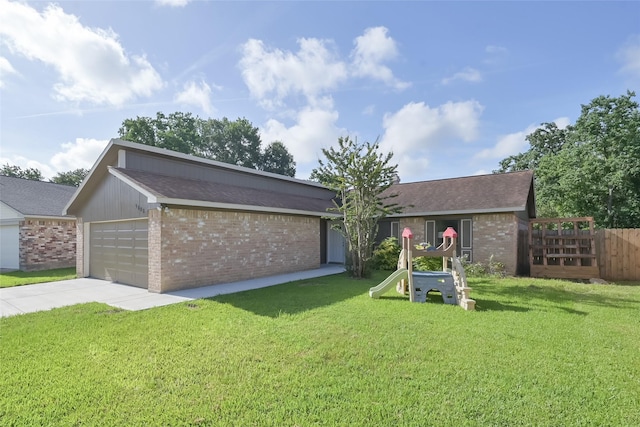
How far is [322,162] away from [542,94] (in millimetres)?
9013

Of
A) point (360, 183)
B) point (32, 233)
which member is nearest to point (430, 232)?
point (360, 183)

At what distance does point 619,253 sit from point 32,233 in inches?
946

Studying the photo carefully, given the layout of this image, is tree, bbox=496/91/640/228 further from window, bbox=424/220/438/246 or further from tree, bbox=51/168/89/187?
tree, bbox=51/168/89/187

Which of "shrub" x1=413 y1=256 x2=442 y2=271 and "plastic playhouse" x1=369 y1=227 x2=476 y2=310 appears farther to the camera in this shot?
"shrub" x1=413 y1=256 x2=442 y2=271

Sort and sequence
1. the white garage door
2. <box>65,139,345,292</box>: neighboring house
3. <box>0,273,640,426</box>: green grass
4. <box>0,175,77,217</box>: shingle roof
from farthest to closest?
<box>0,175,77,217</box>: shingle roof < the white garage door < <box>65,139,345,292</box>: neighboring house < <box>0,273,640,426</box>: green grass

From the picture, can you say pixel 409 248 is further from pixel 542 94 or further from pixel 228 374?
pixel 542 94

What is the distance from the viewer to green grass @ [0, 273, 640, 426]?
9.34 ft

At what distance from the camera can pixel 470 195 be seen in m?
13.9

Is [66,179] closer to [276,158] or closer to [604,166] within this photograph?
[276,158]

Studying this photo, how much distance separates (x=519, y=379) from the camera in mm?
3432

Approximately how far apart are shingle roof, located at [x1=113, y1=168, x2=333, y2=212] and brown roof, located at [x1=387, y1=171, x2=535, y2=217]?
538 cm

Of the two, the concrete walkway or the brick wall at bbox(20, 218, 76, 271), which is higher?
the brick wall at bbox(20, 218, 76, 271)

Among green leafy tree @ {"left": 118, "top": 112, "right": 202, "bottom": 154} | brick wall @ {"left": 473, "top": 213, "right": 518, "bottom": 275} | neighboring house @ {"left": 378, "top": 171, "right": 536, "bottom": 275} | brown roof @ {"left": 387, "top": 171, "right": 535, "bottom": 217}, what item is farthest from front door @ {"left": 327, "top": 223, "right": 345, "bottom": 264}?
green leafy tree @ {"left": 118, "top": 112, "right": 202, "bottom": 154}

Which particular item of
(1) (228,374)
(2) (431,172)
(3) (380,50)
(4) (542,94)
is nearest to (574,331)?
(1) (228,374)
